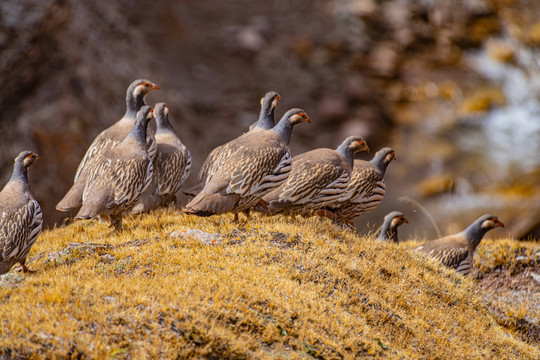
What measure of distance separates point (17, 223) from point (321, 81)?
2552 cm

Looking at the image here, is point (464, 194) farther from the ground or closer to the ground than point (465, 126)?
closer to the ground

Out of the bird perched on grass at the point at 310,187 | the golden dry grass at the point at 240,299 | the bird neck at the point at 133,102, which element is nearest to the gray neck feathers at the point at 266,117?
the bird perched on grass at the point at 310,187

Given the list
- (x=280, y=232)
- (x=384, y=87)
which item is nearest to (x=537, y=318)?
(x=280, y=232)

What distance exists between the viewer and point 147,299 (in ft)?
25.4

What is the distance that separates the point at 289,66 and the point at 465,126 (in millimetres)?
10240

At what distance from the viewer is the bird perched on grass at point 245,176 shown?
10656 millimetres

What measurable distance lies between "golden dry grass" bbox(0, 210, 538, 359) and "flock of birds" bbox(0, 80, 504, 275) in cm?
47

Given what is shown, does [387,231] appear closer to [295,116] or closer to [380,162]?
[380,162]

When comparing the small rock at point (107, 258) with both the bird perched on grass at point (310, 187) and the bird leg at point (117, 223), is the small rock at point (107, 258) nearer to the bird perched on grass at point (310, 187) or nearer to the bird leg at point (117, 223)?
the bird leg at point (117, 223)

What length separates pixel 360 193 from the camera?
42.6 feet

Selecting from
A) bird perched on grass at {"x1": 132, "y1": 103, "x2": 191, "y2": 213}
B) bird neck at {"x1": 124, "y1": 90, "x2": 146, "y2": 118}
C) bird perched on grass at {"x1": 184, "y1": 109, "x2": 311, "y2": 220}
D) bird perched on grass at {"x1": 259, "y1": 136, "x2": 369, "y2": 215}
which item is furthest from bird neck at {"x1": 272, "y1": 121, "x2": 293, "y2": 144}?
bird neck at {"x1": 124, "y1": 90, "x2": 146, "y2": 118}

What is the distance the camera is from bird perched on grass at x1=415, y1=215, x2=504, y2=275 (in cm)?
1298

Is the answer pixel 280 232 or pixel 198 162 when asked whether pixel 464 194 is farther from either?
pixel 280 232

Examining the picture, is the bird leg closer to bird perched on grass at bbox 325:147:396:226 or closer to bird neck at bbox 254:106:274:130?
bird neck at bbox 254:106:274:130
